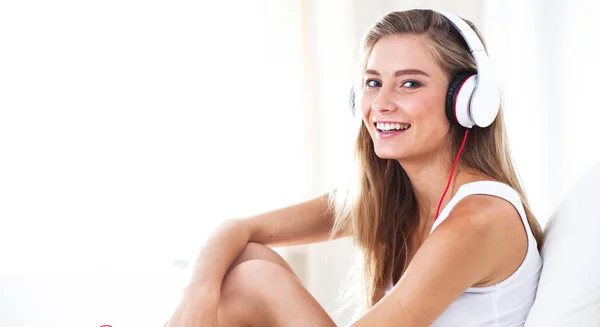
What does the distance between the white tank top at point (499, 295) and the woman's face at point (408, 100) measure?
0.12m

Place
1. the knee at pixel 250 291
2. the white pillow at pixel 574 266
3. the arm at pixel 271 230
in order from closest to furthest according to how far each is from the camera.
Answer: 1. the white pillow at pixel 574 266
2. the knee at pixel 250 291
3. the arm at pixel 271 230

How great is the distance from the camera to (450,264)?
3.69 feet

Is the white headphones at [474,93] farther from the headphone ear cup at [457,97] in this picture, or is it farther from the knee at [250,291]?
the knee at [250,291]

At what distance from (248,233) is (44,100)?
885 mm

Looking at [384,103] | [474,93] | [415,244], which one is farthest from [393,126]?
[415,244]

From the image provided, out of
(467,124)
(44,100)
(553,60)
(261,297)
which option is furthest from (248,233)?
(553,60)

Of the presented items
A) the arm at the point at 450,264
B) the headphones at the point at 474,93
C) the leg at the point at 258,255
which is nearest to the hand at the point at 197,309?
the leg at the point at 258,255

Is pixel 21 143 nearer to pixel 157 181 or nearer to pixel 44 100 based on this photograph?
pixel 44 100

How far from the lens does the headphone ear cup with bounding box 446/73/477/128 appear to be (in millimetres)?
1220

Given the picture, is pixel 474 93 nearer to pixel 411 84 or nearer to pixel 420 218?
pixel 411 84

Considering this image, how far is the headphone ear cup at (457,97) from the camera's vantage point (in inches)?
48.0

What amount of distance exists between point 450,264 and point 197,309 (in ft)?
1.45

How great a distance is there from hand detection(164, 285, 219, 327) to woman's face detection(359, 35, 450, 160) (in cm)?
39

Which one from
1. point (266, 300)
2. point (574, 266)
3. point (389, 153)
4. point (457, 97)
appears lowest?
point (266, 300)
